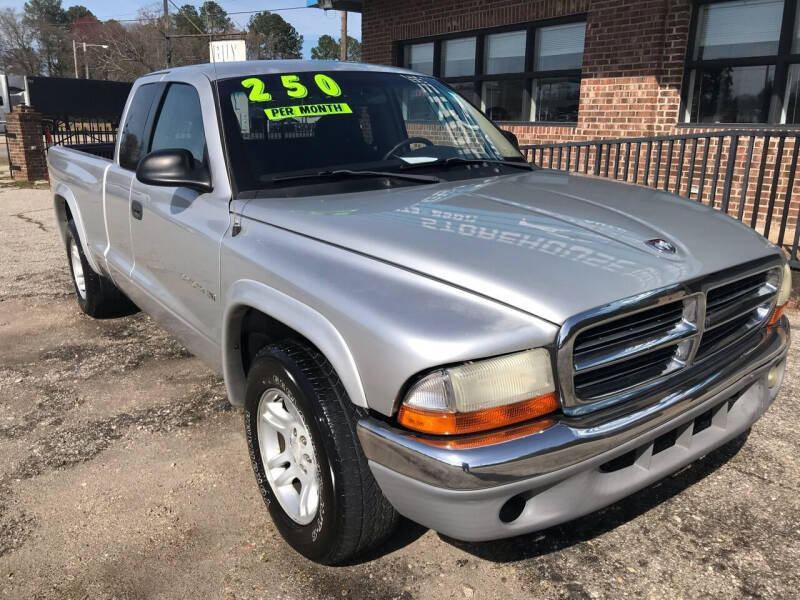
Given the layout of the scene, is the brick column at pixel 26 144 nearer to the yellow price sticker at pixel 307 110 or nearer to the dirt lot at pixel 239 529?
the dirt lot at pixel 239 529

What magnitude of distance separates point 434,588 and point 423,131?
225 centimetres

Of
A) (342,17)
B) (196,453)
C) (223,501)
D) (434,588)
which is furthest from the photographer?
(342,17)

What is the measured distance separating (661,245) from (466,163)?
1.27 meters

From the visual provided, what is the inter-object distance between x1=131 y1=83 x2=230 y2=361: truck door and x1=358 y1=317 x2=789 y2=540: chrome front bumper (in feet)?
4.06

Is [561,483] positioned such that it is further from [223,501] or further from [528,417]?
[223,501]

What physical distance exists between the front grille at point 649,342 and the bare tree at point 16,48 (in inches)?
3494

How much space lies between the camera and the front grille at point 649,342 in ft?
6.42

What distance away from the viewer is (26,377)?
4293mm

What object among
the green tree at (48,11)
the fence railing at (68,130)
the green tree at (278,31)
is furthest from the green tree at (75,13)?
the fence railing at (68,130)

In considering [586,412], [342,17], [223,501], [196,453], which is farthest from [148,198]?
[342,17]

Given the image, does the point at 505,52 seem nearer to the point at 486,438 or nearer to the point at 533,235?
the point at 533,235

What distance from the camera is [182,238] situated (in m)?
3.10

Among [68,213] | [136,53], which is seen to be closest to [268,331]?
[68,213]

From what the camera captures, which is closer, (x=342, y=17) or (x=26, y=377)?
(x=26, y=377)
